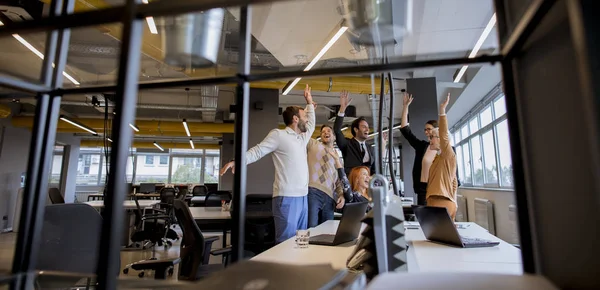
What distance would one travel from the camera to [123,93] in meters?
0.51

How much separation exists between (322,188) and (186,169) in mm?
12272

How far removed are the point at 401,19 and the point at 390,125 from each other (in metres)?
0.57

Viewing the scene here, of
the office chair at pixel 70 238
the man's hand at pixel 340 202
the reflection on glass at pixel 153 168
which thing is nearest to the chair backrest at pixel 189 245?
the office chair at pixel 70 238

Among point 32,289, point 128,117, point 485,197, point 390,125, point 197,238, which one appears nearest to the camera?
point 128,117

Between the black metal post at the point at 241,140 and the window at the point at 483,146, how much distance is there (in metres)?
4.59

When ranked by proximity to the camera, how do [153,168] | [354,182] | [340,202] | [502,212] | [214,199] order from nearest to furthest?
→ [340,202] → [354,182] → [214,199] → [502,212] → [153,168]

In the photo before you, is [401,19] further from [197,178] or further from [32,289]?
[197,178]

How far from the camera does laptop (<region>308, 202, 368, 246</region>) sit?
141 centimetres

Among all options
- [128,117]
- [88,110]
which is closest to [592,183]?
[128,117]

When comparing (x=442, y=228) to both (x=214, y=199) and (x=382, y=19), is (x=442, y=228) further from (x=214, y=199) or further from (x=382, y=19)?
(x=214, y=199)

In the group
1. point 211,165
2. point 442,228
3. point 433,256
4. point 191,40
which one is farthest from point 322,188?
point 211,165

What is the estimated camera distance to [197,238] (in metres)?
2.02

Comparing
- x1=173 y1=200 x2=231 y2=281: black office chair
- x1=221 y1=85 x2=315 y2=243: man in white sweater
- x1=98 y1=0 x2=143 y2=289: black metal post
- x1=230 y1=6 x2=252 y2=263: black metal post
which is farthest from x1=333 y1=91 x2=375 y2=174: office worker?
x1=98 y1=0 x2=143 y2=289: black metal post

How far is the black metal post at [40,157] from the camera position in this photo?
0.67 metres
